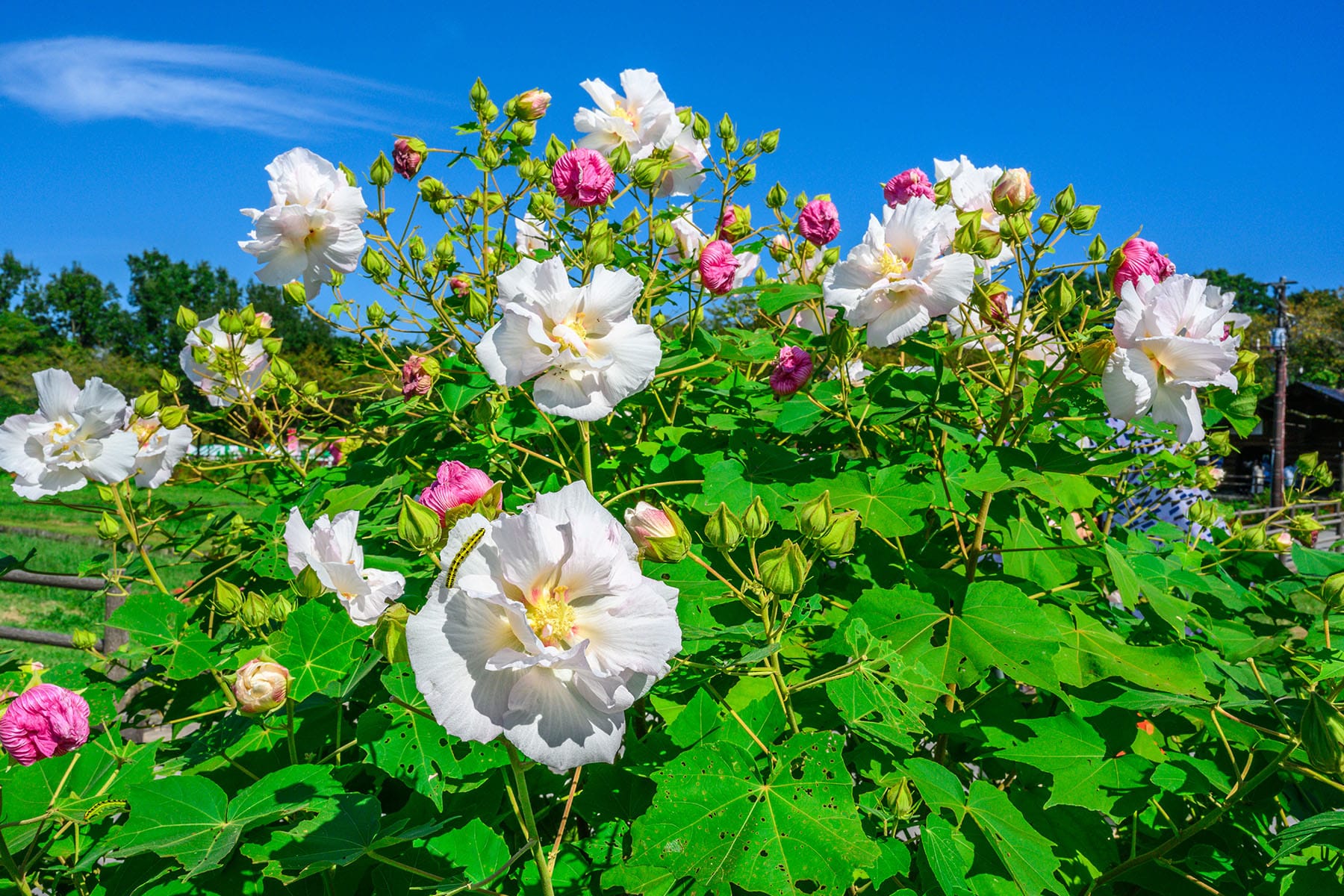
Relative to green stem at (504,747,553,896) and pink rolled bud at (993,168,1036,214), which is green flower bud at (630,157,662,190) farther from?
green stem at (504,747,553,896)

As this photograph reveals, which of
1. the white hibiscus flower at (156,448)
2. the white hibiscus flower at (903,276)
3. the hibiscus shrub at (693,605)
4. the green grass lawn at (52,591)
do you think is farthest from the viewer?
the green grass lawn at (52,591)

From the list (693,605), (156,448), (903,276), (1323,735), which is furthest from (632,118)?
(1323,735)

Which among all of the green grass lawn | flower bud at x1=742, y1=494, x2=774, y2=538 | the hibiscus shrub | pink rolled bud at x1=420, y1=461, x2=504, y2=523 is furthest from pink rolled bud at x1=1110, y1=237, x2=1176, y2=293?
the green grass lawn

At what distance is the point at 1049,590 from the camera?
4.86ft

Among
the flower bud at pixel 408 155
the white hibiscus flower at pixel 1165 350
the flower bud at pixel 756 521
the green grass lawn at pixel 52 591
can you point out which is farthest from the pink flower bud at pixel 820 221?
the green grass lawn at pixel 52 591

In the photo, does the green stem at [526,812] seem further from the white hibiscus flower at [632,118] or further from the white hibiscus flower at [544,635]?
the white hibiscus flower at [632,118]

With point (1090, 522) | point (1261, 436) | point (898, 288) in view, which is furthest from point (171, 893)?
point (1261, 436)

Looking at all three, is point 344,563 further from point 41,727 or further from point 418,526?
point 41,727

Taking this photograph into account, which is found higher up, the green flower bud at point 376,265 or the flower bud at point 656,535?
the green flower bud at point 376,265

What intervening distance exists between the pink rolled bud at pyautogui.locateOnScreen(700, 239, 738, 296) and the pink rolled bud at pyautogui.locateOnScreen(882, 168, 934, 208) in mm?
399

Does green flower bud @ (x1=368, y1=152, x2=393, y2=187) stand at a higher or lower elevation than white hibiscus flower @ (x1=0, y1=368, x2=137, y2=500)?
higher

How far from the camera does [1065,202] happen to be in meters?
1.52

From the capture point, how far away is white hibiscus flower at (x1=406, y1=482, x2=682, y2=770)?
0.80m

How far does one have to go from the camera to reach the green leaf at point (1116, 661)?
1231 mm
